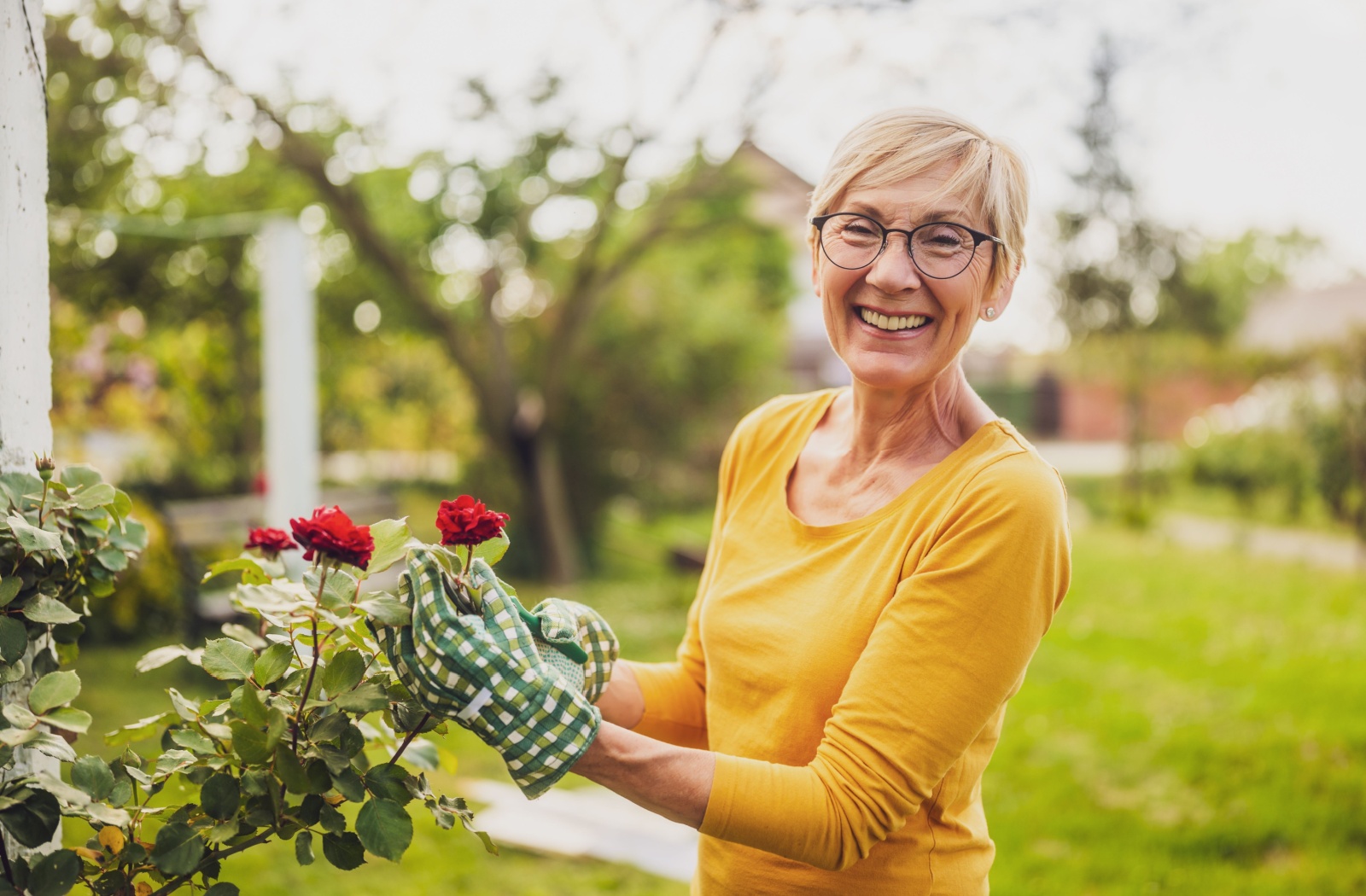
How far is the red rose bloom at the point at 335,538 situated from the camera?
1.11 m

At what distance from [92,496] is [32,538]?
150 mm

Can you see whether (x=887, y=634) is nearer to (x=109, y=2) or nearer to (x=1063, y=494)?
(x=1063, y=494)

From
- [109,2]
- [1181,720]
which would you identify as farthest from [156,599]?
[1181,720]

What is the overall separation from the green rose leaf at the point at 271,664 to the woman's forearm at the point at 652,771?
0.37m

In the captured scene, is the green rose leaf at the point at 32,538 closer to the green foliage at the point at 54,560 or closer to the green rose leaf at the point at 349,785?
the green foliage at the point at 54,560

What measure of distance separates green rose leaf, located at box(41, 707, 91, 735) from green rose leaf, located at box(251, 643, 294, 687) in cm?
18

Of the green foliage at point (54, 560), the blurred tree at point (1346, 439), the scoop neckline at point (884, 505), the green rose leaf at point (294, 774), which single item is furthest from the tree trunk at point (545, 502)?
the green rose leaf at point (294, 774)

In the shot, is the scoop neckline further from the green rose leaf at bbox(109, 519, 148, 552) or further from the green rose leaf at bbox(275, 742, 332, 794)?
the green rose leaf at bbox(109, 519, 148, 552)

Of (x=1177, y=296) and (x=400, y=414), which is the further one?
A: (x=1177, y=296)

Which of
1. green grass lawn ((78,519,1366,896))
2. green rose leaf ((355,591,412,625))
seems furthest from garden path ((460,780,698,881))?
green rose leaf ((355,591,412,625))

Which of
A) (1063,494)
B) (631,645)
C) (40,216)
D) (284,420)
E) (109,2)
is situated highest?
(109,2)

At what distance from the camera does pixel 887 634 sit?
1.34m

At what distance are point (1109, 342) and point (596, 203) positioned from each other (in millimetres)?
10904

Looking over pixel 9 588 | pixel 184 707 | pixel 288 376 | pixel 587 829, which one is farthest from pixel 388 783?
pixel 288 376
